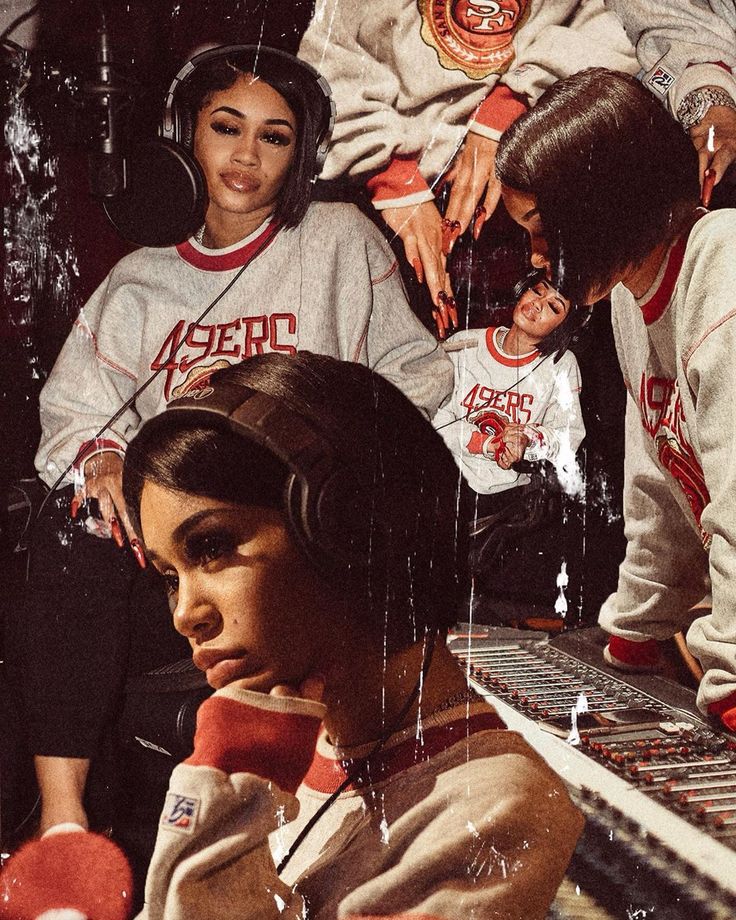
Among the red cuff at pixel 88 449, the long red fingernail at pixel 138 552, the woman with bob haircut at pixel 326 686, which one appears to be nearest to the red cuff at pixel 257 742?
the woman with bob haircut at pixel 326 686

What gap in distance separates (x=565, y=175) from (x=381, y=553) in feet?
2.05

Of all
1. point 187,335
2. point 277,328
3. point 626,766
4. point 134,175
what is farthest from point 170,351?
point 626,766

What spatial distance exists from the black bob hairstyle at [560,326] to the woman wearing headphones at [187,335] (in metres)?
0.16

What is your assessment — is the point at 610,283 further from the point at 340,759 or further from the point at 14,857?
the point at 14,857

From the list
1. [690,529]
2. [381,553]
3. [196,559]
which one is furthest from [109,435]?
[690,529]

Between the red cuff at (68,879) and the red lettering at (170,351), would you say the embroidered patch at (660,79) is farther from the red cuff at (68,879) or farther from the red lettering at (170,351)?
the red cuff at (68,879)

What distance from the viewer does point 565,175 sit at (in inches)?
54.0

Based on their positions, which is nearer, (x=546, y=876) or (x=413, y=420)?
(x=546, y=876)

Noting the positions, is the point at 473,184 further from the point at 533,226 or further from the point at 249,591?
the point at 249,591

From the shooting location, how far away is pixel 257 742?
133 centimetres

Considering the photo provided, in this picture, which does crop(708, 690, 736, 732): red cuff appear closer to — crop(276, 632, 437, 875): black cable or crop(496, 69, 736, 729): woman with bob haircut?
crop(496, 69, 736, 729): woman with bob haircut

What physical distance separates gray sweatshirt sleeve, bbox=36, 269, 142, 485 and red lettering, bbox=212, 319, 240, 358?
13 cm

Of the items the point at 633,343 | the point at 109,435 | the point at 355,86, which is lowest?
the point at 109,435

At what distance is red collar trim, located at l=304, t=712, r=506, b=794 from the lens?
133 centimetres
